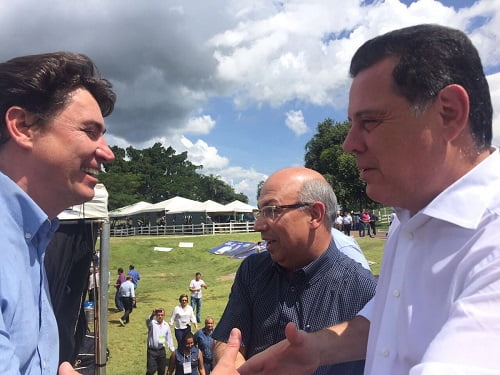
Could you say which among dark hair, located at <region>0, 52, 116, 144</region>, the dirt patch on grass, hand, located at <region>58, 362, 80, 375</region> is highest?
dark hair, located at <region>0, 52, 116, 144</region>

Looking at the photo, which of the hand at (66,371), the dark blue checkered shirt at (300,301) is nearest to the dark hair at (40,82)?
the hand at (66,371)

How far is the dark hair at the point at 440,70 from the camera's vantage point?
1.22m

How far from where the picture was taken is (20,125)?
1.72 meters

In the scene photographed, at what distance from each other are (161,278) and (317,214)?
701 inches

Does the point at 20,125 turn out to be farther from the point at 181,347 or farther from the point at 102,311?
the point at 181,347

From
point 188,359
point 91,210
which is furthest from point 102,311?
point 188,359

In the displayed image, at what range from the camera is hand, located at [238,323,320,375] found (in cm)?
168

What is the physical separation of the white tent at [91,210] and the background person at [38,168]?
→ 484cm

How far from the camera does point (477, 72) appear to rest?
124 cm

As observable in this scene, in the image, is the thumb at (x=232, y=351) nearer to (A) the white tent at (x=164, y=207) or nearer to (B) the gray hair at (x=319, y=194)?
(B) the gray hair at (x=319, y=194)

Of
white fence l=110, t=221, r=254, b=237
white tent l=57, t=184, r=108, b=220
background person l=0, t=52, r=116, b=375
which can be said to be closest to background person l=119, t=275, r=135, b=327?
white tent l=57, t=184, r=108, b=220

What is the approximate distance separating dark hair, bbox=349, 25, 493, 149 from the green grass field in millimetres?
9498

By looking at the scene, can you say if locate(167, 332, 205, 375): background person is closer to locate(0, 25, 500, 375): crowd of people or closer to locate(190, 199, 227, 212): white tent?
locate(0, 25, 500, 375): crowd of people

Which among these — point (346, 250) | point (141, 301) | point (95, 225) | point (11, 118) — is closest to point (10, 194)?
point (11, 118)
